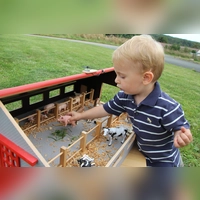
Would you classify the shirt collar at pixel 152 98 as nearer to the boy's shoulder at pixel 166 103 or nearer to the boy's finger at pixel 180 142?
the boy's shoulder at pixel 166 103

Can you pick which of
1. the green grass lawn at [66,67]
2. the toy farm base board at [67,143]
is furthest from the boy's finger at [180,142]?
the green grass lawn at [66,67]

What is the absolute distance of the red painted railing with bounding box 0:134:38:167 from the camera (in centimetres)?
62

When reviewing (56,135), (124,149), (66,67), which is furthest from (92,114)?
(66,67)

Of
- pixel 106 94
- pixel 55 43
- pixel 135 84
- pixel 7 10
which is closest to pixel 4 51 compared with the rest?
pixel 55 43

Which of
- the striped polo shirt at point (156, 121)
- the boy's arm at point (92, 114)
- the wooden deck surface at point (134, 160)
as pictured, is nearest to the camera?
the striped polo shirt at point (156, 121)

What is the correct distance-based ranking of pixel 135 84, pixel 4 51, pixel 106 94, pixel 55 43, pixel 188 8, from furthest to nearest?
1. pixel 55 43
2. pixel 4 51
3. pixel 106 94
4. pixel 135 84
5. pixel 188 8

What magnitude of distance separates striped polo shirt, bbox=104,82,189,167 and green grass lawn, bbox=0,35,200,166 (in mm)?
850

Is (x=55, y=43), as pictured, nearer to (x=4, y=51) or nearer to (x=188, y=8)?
(x=4, y=51)

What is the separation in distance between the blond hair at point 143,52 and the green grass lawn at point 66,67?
1.17 metres

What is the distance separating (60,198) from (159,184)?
130 millimetres

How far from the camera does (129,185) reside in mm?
267

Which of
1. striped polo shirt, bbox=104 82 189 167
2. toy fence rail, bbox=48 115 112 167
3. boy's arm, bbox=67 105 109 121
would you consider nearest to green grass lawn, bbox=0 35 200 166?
toy fence rail, bbox=48 115 112 167

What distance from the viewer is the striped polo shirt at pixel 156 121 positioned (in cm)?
60

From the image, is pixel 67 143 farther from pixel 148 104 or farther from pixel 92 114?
pixel 148 104
